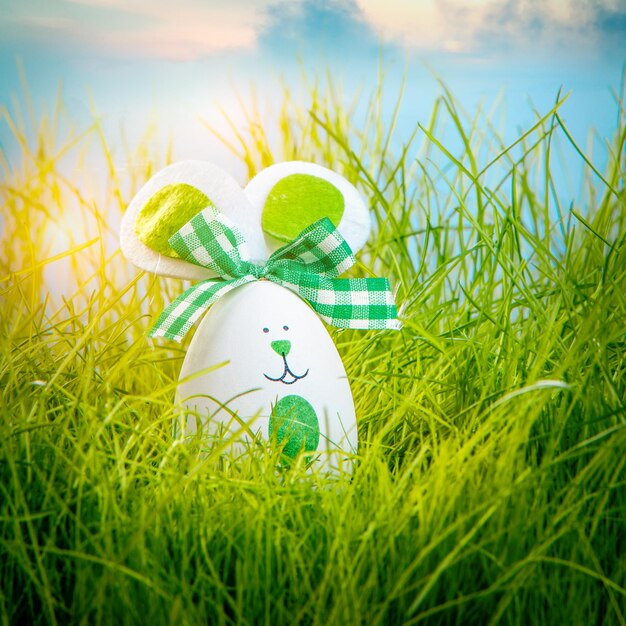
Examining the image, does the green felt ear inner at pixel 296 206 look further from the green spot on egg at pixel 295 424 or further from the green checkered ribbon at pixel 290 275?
the green spot on egg at pixel 295 424

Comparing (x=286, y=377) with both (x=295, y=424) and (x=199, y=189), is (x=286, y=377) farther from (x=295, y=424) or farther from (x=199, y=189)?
(x=199, y=189)

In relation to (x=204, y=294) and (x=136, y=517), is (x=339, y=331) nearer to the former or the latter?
(x=204, y=294)

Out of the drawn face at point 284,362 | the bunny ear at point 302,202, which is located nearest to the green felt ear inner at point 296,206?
the bunny ear at point 302,202

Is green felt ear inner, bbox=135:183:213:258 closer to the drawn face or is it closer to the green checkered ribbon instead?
the green checkered ribbon

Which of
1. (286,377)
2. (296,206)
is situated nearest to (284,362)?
(286,377)

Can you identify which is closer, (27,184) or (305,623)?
(305,623)

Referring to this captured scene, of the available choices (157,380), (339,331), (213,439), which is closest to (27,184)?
(157,380)

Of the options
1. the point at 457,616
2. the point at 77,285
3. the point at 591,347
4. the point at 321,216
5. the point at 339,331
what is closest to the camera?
the point at 457,616
